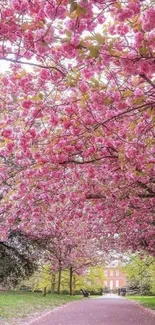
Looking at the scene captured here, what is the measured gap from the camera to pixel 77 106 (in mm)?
6145

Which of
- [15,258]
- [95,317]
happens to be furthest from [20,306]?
[95,317]

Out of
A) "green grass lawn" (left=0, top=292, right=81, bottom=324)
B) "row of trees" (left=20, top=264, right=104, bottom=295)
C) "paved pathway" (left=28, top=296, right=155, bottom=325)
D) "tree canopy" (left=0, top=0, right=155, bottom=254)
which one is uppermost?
"tree canopy" (left=0, top=0, right=155, bottom=254)

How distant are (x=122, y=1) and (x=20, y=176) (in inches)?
196

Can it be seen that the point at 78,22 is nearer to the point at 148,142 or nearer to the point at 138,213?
the point at 148,142

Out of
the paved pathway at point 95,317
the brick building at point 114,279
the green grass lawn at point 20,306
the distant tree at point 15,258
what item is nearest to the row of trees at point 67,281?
the green grass lawn at point 20,306

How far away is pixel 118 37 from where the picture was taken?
4.59 meters

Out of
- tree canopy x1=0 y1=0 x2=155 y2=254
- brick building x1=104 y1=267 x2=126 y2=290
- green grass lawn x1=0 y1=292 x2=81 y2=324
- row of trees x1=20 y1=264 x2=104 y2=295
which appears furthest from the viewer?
brick building x1=104 y1=267 x2=126 y2=290

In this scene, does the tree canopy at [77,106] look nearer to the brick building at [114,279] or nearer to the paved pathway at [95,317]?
the paved pathway at [95,317]

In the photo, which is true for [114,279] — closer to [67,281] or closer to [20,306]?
[67,281]

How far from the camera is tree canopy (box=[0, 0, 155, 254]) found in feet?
13.6

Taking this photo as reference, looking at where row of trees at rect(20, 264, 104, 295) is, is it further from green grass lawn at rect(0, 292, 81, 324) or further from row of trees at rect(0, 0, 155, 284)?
row of trees at rect(0, 0, 155, 284)

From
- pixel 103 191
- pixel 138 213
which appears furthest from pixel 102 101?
pixel 138 213

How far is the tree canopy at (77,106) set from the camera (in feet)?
13.6

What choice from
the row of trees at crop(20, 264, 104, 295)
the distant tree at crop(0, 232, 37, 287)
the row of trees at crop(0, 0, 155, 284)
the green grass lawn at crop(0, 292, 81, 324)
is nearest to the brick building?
the row of trees at crop(20, 264, 104, 295)
